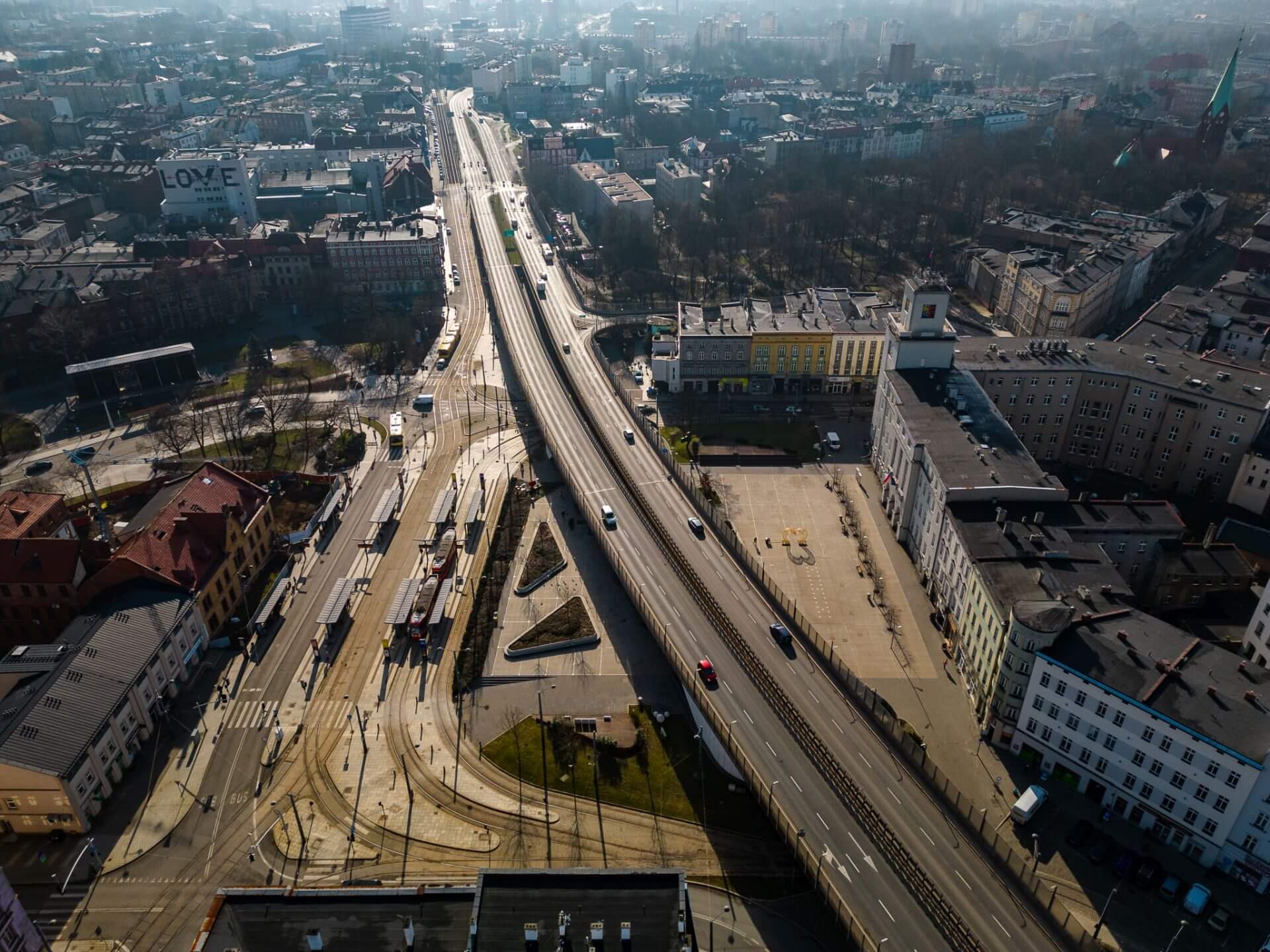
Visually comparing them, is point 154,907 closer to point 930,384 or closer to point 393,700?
point 393,700

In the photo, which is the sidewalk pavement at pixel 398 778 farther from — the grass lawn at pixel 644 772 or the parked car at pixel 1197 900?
the parked car at pixel 1197 900

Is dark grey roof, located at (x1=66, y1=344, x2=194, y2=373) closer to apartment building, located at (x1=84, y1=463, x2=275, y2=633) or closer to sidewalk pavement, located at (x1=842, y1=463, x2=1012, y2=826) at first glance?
apartment building, located at (x1=84, y1=463, x2=275, y2=633)

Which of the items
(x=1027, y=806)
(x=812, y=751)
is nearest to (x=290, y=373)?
(x=812, y=751)

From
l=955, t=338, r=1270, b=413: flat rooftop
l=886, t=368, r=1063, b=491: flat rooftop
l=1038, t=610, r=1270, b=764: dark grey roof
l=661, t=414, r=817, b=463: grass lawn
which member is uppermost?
l=955, t=338, r=1270, b=413: flat rooftop

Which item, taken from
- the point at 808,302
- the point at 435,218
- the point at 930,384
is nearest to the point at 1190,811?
the point at 930,384

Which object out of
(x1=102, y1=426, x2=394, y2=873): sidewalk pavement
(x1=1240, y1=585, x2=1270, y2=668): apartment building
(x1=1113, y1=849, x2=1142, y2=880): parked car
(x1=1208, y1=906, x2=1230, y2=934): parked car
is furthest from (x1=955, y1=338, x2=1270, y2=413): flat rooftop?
(x1=102, y1=426, x2=394, y2=873): sidewalk pavement

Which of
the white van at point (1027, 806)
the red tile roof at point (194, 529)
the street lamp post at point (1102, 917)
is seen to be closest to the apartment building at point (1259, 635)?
the white van at point (1027, 806)
